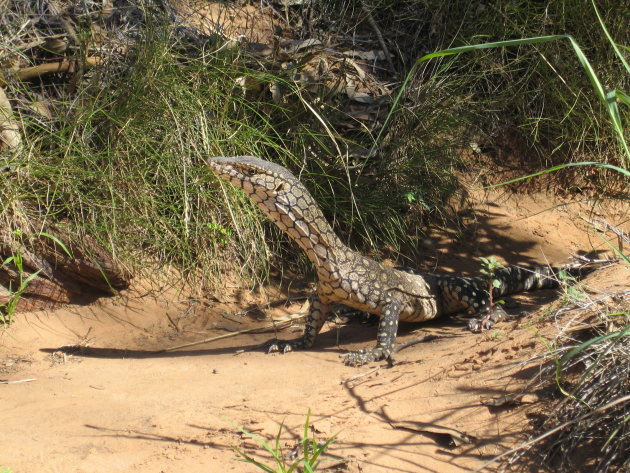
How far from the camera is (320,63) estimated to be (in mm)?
7836

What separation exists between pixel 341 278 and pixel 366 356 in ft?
2.30

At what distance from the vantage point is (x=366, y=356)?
5.08 m

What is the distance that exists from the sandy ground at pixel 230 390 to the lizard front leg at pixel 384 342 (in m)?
0.12

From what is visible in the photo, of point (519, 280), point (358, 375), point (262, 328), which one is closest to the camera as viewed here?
point (358, 375)

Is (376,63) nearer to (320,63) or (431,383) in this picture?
(320,63)

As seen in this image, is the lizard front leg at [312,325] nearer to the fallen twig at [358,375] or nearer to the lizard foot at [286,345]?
the lizard foot at [286,345]

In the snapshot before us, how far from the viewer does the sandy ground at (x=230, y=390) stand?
3.46 m

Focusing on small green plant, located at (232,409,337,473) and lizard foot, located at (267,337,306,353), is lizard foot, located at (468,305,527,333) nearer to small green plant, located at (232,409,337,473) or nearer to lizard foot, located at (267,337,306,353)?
lizard foot, located at (267,337,306,353)

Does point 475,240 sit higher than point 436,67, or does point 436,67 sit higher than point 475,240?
point 436,67

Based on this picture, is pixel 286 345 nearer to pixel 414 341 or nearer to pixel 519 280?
pixel 414 341

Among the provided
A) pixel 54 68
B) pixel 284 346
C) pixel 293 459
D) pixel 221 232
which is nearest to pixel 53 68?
pixel 54 68

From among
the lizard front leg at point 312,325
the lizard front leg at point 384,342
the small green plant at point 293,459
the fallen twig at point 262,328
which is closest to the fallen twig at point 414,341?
the lizard front leg at point 384,342

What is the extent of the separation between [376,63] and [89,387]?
557cm

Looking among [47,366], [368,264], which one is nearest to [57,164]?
[47,366]
